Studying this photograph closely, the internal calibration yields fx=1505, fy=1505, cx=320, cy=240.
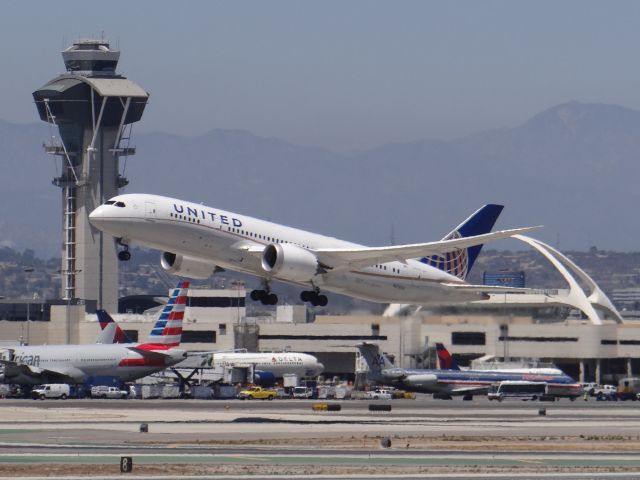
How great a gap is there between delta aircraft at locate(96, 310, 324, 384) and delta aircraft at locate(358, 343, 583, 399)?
54.7 feet

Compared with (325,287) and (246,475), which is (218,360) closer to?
(325,287)

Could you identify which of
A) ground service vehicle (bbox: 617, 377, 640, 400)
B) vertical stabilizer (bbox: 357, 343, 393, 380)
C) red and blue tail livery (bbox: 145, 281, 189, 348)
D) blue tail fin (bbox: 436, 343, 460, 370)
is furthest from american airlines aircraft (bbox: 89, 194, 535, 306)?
ground service vehicle (bbox: 617, 377, 640, 400)

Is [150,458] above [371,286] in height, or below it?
below

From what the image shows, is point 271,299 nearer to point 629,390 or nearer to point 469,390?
point 469,390

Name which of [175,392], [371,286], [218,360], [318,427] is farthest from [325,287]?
[218,360]

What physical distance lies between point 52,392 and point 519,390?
43922mm

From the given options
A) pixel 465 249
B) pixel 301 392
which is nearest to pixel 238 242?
pixel 465 249

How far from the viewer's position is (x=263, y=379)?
519ft

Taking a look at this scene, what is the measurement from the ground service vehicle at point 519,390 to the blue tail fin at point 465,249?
32.7 m

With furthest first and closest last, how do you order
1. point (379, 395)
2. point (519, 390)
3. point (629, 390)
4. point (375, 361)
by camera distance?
point (629, 390), point (375, 361), point (379, 395), point (519, 390)

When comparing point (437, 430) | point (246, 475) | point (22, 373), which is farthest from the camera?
point (22, 373)

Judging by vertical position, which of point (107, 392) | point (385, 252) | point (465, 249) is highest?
point (465, 249)

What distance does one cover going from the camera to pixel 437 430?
278 feet

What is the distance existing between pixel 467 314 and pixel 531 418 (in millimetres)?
41484
